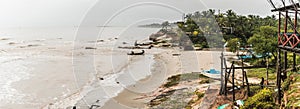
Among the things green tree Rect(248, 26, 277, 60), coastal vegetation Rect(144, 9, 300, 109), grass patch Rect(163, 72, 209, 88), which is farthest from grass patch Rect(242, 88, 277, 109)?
grass patch Rect(163, 72, 209, 88)

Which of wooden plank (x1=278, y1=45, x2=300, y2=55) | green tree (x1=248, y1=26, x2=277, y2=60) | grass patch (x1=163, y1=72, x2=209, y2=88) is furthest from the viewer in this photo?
grass patch (x1=163, y1=72, x2=209, y2=88)

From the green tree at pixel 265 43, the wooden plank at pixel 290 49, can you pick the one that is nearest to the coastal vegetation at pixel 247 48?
the green tree at pixel 265 43

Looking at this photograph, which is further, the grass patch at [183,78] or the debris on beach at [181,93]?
the grass patch at [183,78]

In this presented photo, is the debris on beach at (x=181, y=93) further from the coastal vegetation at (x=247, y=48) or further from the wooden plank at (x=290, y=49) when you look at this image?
the wooden plank at (x=290, y=49)

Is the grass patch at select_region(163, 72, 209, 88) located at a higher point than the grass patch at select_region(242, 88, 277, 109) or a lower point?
lower

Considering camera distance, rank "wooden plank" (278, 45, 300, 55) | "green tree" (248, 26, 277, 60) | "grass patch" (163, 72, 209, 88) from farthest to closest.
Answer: "grass patch" (163, 72, 209, 88)
"green tree" (248, 26, 277, 60)
"wooden plank" (278, 45, 300, 55)

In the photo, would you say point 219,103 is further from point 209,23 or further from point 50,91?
point 209,23

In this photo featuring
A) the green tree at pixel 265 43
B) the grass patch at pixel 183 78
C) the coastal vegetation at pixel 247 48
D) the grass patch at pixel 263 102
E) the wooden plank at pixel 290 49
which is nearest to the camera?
the wooden plank at pixel 290 49

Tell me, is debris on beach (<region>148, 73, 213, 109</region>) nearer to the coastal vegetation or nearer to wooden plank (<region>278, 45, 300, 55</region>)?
the coastal vegetation

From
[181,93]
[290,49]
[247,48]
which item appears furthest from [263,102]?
[247,48]

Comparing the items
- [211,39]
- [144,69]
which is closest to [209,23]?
[211,39]

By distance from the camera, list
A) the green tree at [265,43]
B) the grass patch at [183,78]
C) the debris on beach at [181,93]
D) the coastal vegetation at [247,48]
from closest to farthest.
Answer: the coastal vegetation at [247,48], the debris on beach at [181,93], the green tree at [265,43], the grass patch at [183,78]

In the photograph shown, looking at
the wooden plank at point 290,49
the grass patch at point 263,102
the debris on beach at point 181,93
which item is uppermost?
the wooden plank at point 290,49
